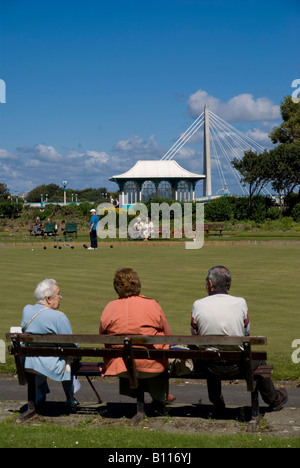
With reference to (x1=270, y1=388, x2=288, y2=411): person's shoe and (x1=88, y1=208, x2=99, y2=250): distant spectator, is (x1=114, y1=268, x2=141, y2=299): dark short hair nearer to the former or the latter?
(x1=270, y1=388, x2=288, y2=411): person's shoe

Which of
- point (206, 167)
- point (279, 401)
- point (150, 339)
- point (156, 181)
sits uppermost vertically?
point (206, 167)

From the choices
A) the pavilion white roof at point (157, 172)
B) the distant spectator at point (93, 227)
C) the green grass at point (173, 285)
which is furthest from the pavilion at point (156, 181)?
the green grass at point (173, 285)

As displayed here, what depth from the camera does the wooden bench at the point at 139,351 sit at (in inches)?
208

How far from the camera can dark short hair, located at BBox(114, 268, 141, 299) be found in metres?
5.71

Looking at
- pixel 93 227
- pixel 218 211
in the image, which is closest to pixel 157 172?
pixel 218 211

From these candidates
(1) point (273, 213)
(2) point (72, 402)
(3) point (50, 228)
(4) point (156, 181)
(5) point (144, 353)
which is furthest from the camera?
(4) point (156, 181)

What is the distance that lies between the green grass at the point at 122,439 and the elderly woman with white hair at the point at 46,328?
2.06 ft

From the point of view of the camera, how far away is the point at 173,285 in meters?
15.1

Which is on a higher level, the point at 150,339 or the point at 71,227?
the point at 71,227

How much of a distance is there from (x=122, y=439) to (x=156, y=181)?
6695 centimetres

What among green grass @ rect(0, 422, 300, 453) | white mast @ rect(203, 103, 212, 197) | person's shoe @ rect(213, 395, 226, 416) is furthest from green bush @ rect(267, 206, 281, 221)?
green grass @ rect(0, 422, 300, 453)

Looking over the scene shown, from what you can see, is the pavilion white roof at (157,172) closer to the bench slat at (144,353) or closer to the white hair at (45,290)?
the white hair at (45,290)

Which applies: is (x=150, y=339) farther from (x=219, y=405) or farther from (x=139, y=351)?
(x=219, y=405)
